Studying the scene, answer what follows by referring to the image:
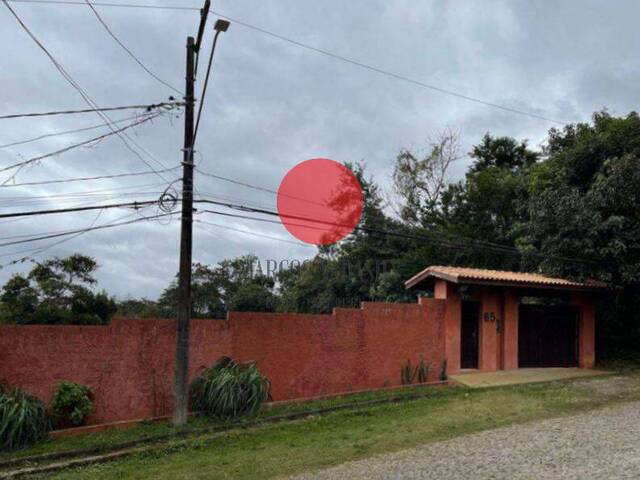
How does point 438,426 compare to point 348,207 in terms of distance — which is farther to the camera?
point 348,207

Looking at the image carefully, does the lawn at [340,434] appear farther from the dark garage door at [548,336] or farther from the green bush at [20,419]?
the dark garage door at [548,336]

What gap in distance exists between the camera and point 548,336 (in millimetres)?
15477

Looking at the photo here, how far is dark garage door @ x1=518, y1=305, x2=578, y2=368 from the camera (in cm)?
1520

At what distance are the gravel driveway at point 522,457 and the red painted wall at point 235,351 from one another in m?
3.98

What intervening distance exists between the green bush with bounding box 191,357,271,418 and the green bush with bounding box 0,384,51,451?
246 centimetres

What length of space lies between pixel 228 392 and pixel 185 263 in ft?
7.53

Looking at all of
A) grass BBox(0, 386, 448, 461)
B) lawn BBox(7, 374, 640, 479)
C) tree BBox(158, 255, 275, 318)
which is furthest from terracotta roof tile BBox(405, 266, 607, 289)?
tree BBox(158, 255, 275, 318)

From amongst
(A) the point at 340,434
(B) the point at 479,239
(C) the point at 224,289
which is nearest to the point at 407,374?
(A) the point at 340,434

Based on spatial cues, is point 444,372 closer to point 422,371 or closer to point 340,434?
point 422,371

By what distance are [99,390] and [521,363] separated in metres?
10.8

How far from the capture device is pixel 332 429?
8945mm

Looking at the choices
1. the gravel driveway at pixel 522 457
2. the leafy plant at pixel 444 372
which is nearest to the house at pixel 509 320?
the leafy plant at pixel 444 372

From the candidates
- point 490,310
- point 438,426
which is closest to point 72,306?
point 490,310

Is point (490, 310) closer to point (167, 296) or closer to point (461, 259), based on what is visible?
point (461, 259)
